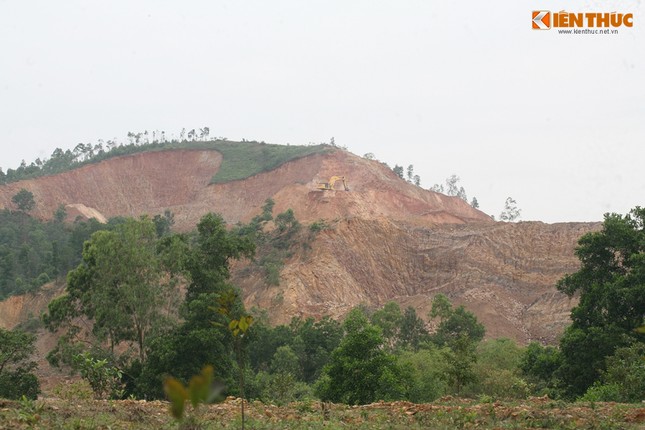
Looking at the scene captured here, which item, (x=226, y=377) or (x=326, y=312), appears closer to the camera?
(x=226, y=377)

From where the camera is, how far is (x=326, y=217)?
68.9 m

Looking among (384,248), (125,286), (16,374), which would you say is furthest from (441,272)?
(16,374)

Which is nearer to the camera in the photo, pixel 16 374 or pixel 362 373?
pixel 362 373

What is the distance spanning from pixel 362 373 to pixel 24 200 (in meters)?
70.9

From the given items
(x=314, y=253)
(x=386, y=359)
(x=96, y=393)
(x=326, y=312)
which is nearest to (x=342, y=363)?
(x=386, y=359)

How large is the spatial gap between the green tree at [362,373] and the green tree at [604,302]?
572 cm

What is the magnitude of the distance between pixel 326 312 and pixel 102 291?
27570 millimetres

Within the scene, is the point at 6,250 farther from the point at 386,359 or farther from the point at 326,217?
the point at 386,359

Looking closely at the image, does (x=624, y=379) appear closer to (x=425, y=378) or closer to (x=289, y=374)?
(x=425, y=378)

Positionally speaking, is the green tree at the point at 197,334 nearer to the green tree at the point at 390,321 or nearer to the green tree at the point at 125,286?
the green tree at the point at 125,286

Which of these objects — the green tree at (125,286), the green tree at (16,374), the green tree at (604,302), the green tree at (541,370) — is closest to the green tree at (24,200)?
the green tree at (125,286)

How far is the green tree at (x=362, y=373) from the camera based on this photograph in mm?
20516

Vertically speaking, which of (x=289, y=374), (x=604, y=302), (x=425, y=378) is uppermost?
(x=604, y=302)

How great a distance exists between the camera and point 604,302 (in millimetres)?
21766
